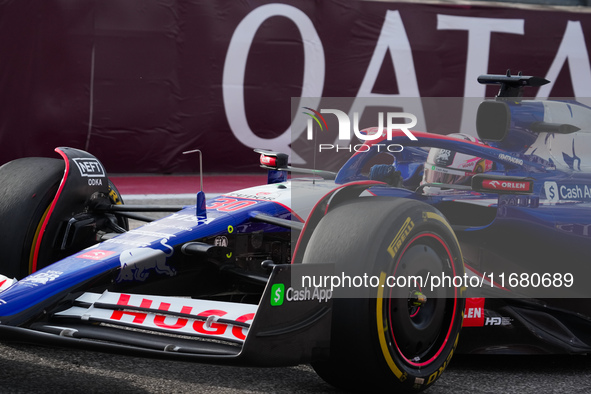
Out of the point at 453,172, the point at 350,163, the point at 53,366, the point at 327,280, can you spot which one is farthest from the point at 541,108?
the point at 53,366

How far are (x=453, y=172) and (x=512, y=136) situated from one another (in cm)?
33

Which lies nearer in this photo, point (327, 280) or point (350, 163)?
point (327, 280)

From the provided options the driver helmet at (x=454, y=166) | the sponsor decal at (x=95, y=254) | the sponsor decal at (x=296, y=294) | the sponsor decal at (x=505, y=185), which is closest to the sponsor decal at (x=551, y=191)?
the sponsor decal at (x=505, y=185)

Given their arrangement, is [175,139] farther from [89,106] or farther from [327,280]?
[327,280]

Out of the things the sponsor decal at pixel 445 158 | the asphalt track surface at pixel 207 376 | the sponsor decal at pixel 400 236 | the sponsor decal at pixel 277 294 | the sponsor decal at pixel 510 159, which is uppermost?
the sponsor decal at pixel 510 159

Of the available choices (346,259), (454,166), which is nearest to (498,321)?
(454,166)

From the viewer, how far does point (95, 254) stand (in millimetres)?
3600

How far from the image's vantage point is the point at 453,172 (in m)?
4.31

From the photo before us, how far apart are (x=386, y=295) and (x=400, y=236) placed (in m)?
0.22

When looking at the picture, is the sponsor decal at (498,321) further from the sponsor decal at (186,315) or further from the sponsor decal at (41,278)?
the sponsor decal at (41,278)

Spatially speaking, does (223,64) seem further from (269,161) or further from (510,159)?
(510,159)

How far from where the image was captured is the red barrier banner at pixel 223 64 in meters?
10.5

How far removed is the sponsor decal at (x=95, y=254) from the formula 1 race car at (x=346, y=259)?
1 centimetres

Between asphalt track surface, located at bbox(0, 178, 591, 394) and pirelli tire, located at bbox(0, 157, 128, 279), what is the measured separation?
0.41 m
